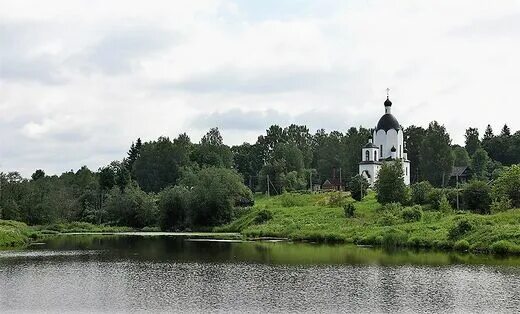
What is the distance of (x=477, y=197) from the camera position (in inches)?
3066

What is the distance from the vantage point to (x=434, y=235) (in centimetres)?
6353

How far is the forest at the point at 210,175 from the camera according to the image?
107 meters

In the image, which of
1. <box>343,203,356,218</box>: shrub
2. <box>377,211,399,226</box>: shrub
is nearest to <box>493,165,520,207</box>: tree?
<box>377,211,399,226</box>: shrub

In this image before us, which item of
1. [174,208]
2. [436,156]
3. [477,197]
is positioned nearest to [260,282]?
[477,197]

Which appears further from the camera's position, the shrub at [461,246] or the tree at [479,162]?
the tree at [479,162]

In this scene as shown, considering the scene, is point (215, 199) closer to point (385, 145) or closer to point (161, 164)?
point (385, 145)

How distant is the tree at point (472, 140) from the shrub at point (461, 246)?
98.9 meters

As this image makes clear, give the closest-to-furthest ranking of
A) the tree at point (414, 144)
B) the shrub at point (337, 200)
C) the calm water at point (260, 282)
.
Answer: the calm water at point (260, 282) < the shrub at point (337, 200) < the tree at point (414, 144)

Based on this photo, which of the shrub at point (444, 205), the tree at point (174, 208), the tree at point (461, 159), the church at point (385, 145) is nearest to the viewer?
the shrub at point (444, 205)

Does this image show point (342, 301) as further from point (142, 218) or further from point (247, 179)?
point (247, 179)

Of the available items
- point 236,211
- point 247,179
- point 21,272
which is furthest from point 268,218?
point 247,179

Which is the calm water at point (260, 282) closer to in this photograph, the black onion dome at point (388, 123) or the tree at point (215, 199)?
the tree at point (215, 199)

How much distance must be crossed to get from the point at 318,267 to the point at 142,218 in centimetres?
7041

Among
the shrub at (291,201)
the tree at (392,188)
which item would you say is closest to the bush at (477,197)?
the tree at (392,188)
